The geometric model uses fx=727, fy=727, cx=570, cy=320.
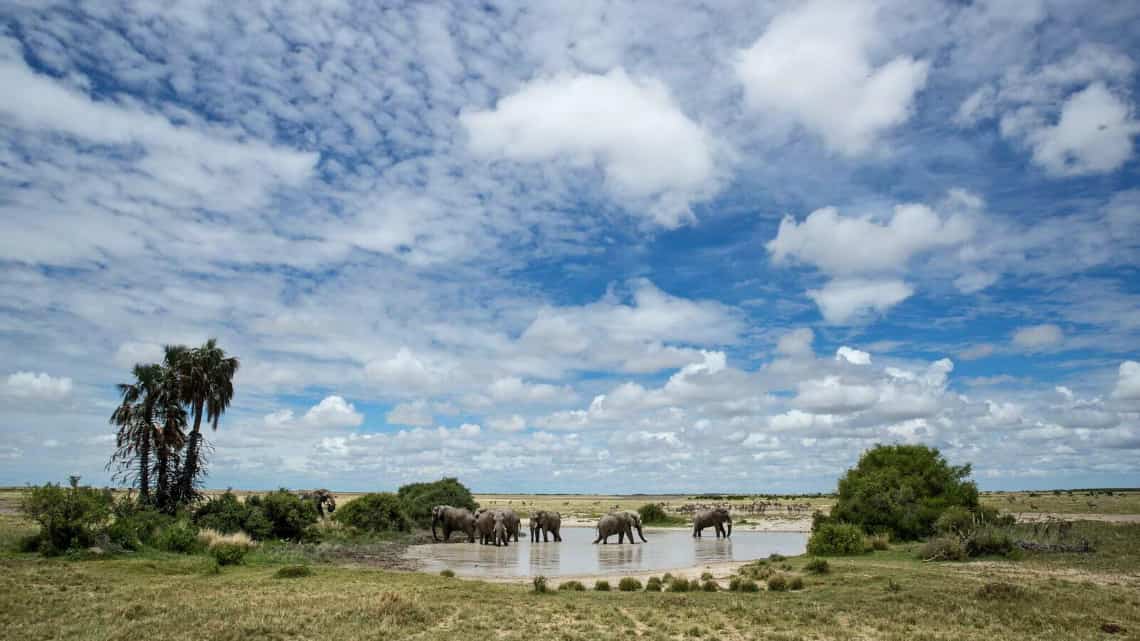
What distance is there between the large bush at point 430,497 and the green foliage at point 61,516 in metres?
25.5

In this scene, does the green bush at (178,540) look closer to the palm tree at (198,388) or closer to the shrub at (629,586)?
the palm tree at (198,388)

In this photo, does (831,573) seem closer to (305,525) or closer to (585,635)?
(585,635)

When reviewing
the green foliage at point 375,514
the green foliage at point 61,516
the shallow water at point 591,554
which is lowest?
the shallow water at point 591,554

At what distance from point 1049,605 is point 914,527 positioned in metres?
20.4

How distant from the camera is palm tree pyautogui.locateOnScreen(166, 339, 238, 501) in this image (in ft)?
120

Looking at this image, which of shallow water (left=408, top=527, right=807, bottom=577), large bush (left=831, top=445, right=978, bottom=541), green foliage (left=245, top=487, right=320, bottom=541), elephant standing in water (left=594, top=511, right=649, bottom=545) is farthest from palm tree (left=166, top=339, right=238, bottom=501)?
large bush (left=831, top=445, right=978, bottom=541)

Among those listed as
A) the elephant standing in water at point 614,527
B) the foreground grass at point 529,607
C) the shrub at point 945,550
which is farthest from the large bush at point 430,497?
the shrub at point 945,550

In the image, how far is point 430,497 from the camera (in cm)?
5456

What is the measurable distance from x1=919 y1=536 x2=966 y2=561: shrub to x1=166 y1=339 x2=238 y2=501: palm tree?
33858mm

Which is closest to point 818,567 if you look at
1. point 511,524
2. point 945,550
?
point 945,550

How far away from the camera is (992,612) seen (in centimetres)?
1655

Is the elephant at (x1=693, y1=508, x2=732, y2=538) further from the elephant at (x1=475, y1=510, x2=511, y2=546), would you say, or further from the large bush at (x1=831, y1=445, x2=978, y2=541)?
the elephant at (x1=475, y1=510, x2=511, y2=546)

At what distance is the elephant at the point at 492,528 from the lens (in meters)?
41.8

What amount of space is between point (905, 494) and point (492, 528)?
2239 centimetres
